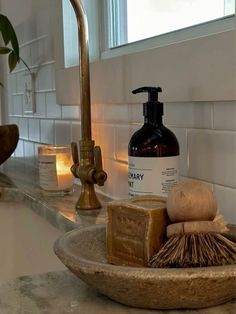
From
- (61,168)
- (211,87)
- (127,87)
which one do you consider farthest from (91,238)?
(61,168)

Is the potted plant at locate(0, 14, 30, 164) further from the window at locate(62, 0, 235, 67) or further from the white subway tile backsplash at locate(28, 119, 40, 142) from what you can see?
the window at locate(62, 0, 235, 67)

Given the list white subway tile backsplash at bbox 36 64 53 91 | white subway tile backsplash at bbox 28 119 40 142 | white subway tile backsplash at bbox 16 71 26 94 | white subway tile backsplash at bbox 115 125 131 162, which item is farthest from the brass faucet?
white subway tile backsplash at bbox 16 71 26 94

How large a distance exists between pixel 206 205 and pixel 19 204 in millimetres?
825

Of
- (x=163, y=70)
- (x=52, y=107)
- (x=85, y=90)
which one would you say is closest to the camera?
(x=163, y=70)

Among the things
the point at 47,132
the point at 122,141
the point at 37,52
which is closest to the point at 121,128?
the point at 122,141

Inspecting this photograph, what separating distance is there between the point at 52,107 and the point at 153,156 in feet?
2.37

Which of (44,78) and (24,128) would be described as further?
(24,128)

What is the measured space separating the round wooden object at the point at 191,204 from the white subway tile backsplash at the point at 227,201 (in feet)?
0.76

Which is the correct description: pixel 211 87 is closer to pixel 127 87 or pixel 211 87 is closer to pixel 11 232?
pixel 127 87

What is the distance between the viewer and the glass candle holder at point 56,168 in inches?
43.2

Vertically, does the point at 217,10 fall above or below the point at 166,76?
above

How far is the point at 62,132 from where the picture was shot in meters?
1.32

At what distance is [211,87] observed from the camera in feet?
2.31

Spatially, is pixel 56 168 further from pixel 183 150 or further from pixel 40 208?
pixel 183 150
